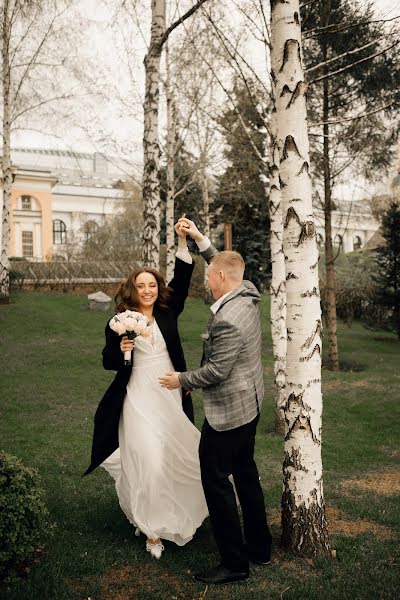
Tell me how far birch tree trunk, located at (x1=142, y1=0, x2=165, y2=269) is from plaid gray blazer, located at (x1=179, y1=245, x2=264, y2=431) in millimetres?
6102

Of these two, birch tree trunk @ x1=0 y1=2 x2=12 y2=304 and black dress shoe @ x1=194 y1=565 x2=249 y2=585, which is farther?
birch tree trunk @ x1=0 y1=2 x2=12 y2=304

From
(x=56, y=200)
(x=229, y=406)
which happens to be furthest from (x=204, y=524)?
(x=56, y=200)

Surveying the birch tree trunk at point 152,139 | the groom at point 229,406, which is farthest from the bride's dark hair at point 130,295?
the birch tree trunk at point 152,139

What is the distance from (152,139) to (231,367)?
7326 millimetres

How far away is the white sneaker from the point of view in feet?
13.8

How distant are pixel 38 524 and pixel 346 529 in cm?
255

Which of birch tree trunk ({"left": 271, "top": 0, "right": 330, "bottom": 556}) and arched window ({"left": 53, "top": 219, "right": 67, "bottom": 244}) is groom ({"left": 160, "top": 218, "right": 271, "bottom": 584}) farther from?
arched window ({"left": 53, "top": 219, "right": 67, "bottom": 244})

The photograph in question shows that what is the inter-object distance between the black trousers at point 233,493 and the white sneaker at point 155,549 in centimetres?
55

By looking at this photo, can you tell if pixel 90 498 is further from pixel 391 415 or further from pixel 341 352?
pixel 341 352

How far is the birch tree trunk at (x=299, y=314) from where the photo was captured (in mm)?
4148

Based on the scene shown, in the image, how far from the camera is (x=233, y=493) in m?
3.95

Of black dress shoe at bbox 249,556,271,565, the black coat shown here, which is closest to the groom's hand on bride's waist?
the black coat

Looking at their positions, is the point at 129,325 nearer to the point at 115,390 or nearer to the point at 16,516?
the point at 115,390

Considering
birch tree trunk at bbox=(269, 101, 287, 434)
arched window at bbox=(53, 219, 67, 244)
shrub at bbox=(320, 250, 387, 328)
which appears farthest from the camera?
arched window at bbox=(53, 219, 67, 244)
